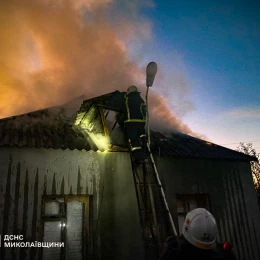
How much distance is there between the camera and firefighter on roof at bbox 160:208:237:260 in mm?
1858

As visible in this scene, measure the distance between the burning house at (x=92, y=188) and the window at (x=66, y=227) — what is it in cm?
2

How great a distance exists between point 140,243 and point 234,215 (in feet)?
11.8

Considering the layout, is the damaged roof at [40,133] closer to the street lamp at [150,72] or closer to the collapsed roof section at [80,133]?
the collapsed roof section at [80,133]

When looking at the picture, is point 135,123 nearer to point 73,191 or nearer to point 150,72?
point 150,72

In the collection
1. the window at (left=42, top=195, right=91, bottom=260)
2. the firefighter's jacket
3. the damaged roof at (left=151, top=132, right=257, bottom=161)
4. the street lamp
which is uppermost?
the street lamp

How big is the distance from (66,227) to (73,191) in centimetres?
94

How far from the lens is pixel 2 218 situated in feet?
16.0

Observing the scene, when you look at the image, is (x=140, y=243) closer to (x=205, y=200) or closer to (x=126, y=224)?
(x=126, y=224)

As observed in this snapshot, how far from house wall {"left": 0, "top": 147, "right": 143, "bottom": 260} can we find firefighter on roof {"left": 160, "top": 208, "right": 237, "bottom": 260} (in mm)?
4208

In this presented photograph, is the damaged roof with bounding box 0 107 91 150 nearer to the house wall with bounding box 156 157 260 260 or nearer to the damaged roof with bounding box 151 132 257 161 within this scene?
the damaged roof with bounding box 151 132 257 161

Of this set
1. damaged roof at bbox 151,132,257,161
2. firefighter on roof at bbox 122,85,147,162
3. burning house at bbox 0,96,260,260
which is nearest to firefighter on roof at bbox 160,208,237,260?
burning house at bbox 0,96,260,260

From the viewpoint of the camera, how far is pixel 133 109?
575 centimetres

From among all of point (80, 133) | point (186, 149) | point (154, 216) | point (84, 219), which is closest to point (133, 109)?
point (80, 133)

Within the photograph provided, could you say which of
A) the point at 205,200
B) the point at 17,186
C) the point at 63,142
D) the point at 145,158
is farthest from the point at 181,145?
the point at 17,186
